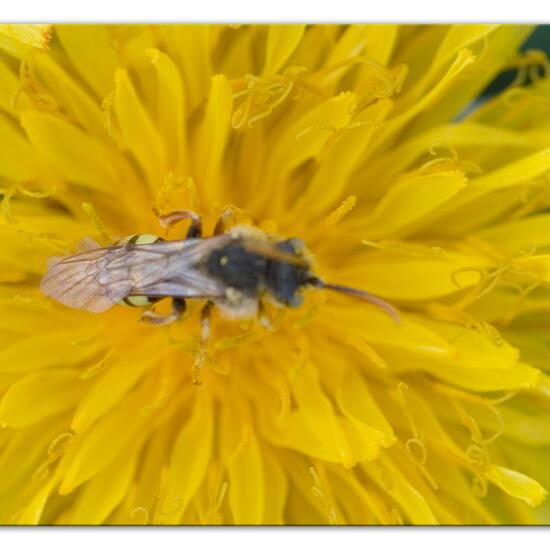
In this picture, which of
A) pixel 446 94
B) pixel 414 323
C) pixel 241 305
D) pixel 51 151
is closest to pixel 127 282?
pixel 241 305

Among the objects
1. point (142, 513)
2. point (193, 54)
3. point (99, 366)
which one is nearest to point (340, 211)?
point (193, 54)

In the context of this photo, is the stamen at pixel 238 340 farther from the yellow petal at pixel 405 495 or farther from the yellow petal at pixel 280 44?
the yellow petal at pixel 280 44

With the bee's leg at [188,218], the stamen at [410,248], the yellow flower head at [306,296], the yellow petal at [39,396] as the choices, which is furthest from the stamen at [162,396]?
the stamen at [410,248]

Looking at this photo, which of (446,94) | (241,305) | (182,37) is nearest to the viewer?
(241,305)

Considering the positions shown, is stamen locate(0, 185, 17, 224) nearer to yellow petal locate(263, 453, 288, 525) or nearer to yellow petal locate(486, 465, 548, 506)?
yellow petal locate(263, 453, 288, 525)

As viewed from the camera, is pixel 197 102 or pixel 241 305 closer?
pixel 241 305

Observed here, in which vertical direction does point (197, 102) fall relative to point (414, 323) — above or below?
above

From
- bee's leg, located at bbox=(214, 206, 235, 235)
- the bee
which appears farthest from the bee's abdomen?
bee's leg, located at bbox=(214, 206, 235, 235)

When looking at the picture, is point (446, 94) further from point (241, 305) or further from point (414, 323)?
point (241, 305)
